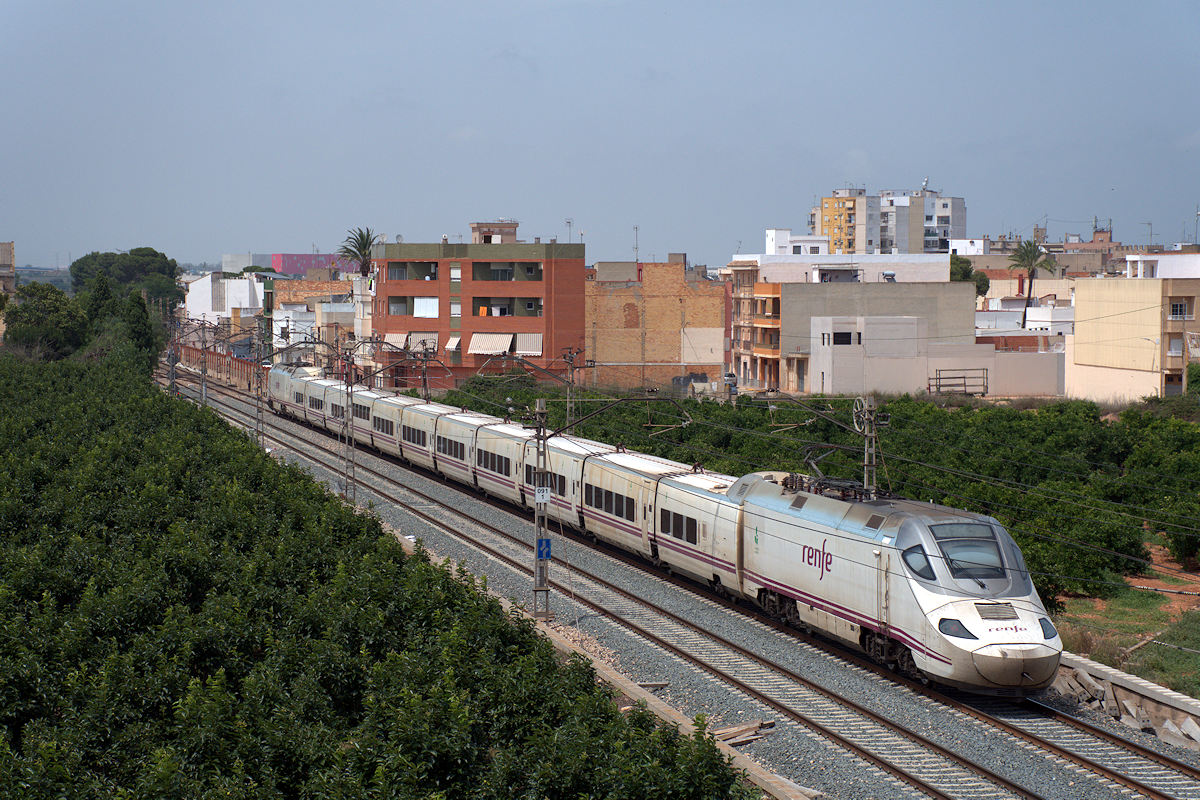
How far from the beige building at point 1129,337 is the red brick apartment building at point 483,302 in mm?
32221

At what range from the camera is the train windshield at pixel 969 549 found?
1977cm

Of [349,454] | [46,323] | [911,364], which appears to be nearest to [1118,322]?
[911,364]

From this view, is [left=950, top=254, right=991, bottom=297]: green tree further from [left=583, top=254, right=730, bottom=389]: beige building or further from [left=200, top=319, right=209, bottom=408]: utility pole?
[left=200, top=319, right=209, bottom=408]: utility pole

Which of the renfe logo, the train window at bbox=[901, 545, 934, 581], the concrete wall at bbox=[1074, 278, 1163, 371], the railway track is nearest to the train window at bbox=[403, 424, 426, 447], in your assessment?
the railway track

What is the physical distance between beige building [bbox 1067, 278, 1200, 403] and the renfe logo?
52.0 meters

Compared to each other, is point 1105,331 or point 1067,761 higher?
point 1105,331

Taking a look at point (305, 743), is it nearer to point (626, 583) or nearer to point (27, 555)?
point (27, 555)

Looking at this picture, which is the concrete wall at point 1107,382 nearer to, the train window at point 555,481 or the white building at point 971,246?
the train window at point 555,481

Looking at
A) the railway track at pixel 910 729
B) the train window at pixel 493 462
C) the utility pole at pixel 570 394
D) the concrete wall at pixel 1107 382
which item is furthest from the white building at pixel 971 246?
the railway track at pixel 910 729

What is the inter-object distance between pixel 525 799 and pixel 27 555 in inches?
598

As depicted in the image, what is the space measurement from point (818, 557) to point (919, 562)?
3.02 m

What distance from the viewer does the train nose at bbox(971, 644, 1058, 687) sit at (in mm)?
18797

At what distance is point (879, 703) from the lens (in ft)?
65.8

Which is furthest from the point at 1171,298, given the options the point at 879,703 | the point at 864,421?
the point at 879,703
